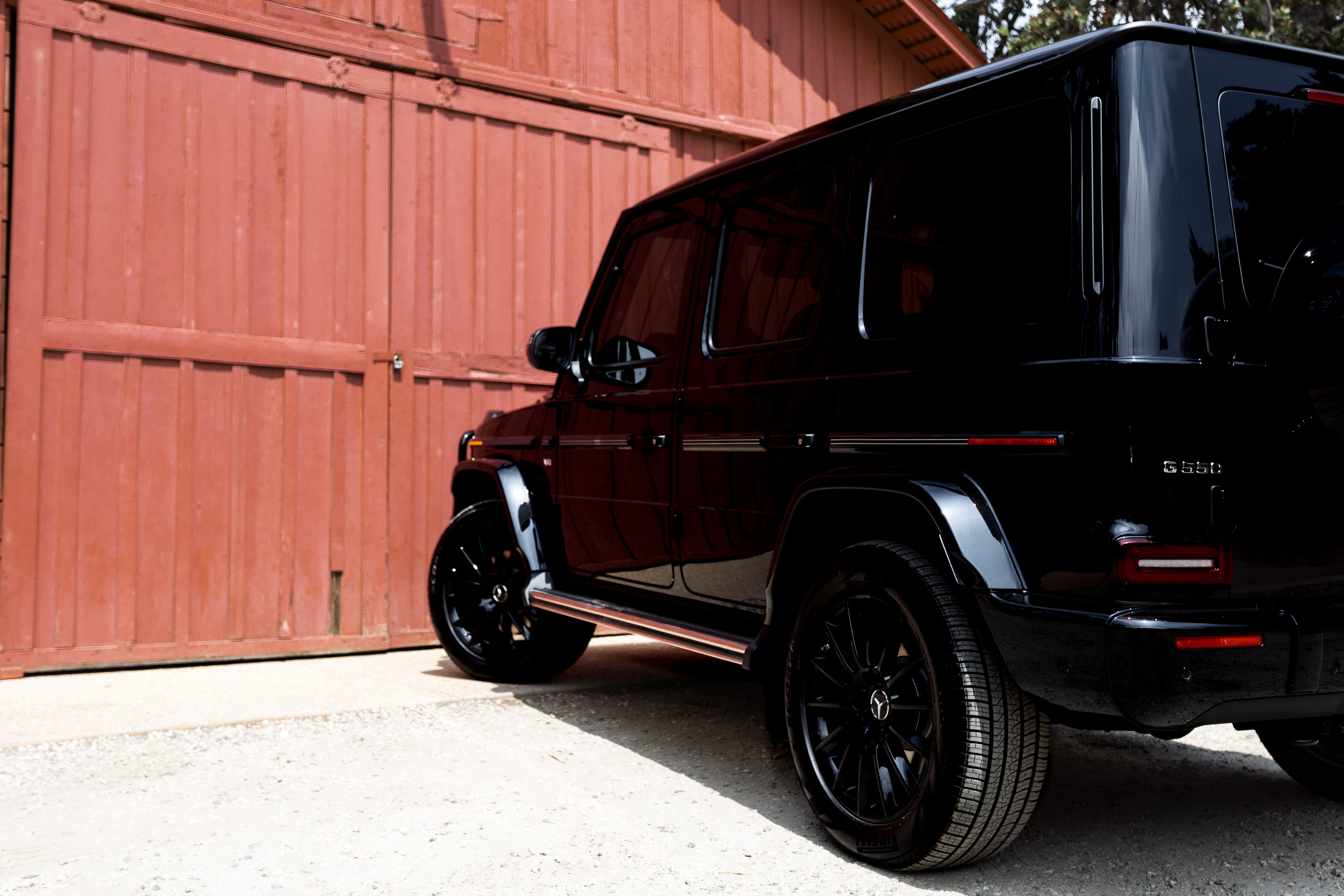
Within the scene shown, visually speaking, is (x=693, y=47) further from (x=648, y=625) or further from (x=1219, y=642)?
(x=1219, y=642)

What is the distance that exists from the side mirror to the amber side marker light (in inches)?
97.0

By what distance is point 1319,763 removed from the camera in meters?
3.66

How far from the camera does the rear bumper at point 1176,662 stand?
7.92ft

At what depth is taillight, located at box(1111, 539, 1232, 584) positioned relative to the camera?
246 cm

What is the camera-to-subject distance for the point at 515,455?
535 cm

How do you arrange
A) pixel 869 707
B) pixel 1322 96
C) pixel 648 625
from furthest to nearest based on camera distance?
pixel 648 625
pixel 869 707
pixel 1322 96

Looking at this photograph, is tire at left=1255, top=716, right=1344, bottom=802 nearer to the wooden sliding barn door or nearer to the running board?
the running board

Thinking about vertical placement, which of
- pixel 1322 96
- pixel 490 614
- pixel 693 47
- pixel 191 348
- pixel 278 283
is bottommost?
pixel 490 614

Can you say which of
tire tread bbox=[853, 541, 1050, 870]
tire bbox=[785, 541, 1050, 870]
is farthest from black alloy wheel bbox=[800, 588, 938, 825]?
tire tread bbox=[853, 541, 1050, 870]

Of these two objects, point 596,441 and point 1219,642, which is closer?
point 1219,642

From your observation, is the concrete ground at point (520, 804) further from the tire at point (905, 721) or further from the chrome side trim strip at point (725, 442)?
the chrome side trim strip at point (725, 442)

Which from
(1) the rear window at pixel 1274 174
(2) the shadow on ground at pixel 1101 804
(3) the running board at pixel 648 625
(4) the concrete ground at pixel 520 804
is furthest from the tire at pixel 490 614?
(1) the rear window at pixel 1274 174

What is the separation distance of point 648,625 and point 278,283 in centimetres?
342

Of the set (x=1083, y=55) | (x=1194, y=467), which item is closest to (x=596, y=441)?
(x=1083, y=55)
